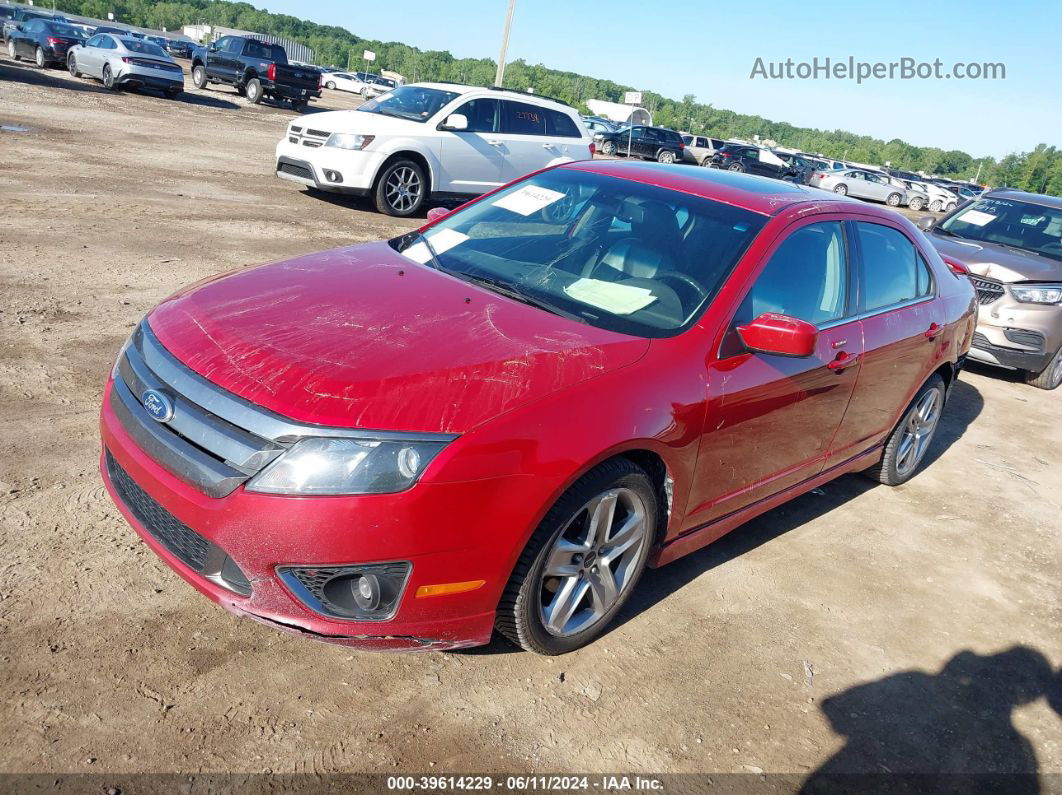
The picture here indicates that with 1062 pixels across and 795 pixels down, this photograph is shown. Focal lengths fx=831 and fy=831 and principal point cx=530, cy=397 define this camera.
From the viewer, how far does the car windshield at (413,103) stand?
11578 mm

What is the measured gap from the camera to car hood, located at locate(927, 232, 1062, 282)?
26.0 feet

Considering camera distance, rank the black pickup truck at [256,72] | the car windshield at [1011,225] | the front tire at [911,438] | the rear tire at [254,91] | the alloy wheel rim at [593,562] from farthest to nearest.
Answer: the rear tire at [254,91] < the black pickup truck at [256,72] < the car windshield at [1011,225] < the front tire at [911,438] < the alloy wheel rim at [593,562]

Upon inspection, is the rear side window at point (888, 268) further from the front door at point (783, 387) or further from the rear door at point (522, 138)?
the rear door at point (522, 138)

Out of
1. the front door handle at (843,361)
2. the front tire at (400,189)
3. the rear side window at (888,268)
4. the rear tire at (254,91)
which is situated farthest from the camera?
the rear tire at (254,91)

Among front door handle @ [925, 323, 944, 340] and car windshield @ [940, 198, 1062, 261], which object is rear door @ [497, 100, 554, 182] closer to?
car windshield @ [940, 198, 1062, 261]

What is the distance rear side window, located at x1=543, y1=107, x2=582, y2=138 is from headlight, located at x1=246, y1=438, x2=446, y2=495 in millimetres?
11142

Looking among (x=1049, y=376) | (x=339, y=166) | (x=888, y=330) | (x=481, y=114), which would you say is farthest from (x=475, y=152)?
(x=888, y=330)

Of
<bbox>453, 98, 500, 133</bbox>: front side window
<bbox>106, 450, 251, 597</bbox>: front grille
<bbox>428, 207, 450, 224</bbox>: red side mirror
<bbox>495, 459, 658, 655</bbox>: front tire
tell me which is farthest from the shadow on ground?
<bbox>453, 98, 500, 133</bbox>: front side window

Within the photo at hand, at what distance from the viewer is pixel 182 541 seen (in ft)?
8.54

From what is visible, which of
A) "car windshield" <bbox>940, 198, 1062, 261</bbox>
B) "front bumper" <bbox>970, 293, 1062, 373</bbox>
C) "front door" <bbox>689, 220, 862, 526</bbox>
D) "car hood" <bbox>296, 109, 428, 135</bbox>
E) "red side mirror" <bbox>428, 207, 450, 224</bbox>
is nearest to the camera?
"front door" <bbox>689, 220, 862, 526</bbox>

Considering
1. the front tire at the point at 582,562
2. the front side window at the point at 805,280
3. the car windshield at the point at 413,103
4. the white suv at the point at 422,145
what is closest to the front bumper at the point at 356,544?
the front tire at the point at 582,562

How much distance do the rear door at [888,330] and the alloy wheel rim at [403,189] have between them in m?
Answer: 7.94

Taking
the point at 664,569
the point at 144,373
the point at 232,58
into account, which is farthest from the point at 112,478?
the point at 232,58

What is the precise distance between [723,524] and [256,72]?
2869cm
